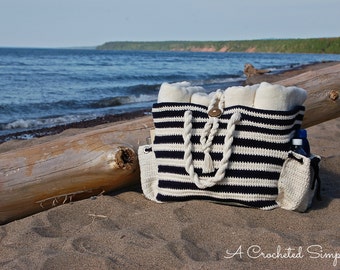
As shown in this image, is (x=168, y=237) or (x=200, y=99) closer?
(x=168, y=237)

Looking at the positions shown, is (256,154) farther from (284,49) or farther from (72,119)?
(284,49)

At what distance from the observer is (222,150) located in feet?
10.3

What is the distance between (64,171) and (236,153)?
1.32m

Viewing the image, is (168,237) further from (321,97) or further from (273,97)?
(321,97)

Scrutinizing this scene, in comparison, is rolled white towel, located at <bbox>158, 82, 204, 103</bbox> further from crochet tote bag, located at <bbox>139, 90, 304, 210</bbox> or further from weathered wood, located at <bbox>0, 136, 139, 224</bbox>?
weathered wood, located at <bbox>0, 136, 139, 224</bbox>

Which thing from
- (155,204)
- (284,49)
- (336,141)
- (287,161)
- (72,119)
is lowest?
(284,49)

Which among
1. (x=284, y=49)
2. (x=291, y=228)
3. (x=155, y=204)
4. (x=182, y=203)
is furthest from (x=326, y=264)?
(x=284, y=49)

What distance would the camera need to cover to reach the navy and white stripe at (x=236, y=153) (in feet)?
10.3

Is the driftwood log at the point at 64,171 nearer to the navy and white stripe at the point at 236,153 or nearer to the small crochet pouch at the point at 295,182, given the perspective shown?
the navy and white stripe at the point at 236,153

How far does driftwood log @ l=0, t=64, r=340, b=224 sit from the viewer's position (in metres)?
3.51

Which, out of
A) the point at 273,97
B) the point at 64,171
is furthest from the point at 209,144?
the point at 64,171

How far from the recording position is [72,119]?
1020 centimetres

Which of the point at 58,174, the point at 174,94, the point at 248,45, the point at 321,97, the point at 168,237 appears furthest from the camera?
the point at 248,45

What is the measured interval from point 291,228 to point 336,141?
10.9ft
